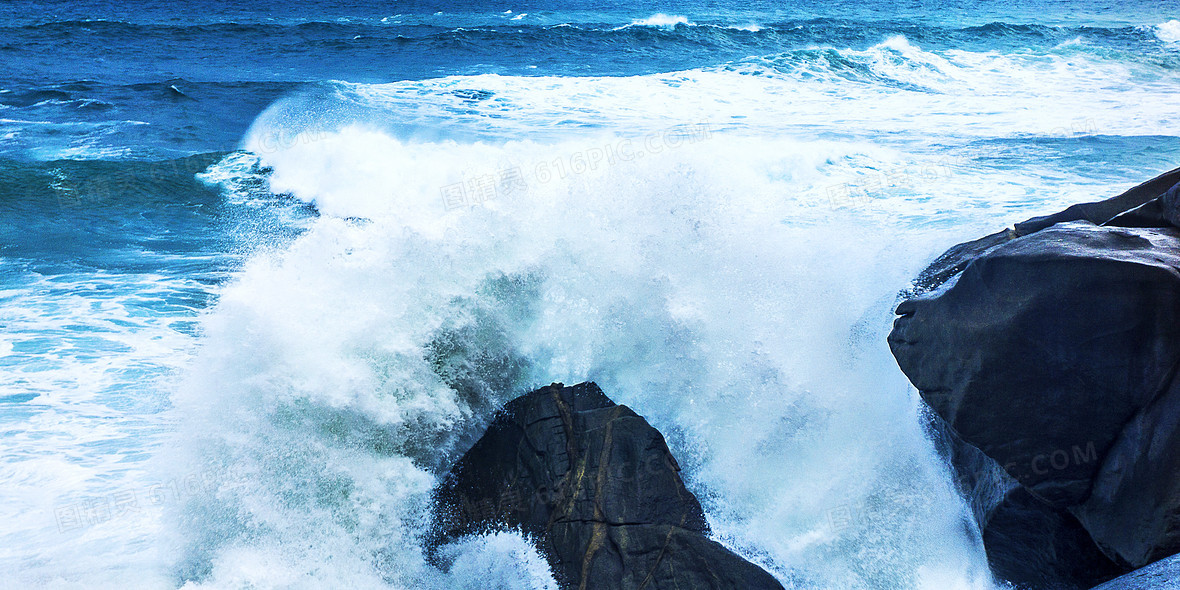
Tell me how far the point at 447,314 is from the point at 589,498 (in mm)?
1690

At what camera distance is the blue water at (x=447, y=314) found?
3.92m

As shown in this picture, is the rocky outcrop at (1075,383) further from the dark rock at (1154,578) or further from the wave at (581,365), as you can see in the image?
the wave at (581,365)

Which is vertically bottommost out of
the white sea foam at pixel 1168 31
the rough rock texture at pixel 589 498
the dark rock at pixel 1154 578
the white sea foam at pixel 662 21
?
the rough rock texture at pixel 589 498

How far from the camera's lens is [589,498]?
3.95 m

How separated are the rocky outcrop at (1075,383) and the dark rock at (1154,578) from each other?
37 cm

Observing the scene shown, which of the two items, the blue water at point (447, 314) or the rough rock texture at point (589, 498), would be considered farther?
the blue water at point (447, 314)

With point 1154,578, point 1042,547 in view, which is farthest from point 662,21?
point 1154,578

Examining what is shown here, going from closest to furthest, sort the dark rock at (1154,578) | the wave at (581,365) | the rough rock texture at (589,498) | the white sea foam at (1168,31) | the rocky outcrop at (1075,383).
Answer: the dark rock at (1154,578) < the rocky outcrop at (1075,383) < the rough rock texture at (589,498) < the wave at (581,365) < the white sea foam at (1168,31)

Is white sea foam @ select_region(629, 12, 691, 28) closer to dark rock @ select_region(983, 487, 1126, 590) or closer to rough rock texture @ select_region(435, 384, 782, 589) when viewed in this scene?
rough rock texture @ select_region(435, 384, 782, 589)

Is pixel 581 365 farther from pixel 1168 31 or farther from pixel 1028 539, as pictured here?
pixel 1168 31

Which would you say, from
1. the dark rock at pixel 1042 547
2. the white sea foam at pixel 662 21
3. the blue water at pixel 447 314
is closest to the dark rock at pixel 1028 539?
the dark rock at pixel 1042 547

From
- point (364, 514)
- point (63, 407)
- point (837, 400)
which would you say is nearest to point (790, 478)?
point (837, 400)

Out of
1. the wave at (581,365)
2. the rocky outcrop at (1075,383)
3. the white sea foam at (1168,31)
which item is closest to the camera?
the rocky outcrop at (1075,383)

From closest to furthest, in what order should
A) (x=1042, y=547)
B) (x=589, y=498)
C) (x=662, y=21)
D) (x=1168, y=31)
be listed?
(x=1042, y=547)
(x=589, y=498)
(x=1168, y=31)
(x=662, y=21)
